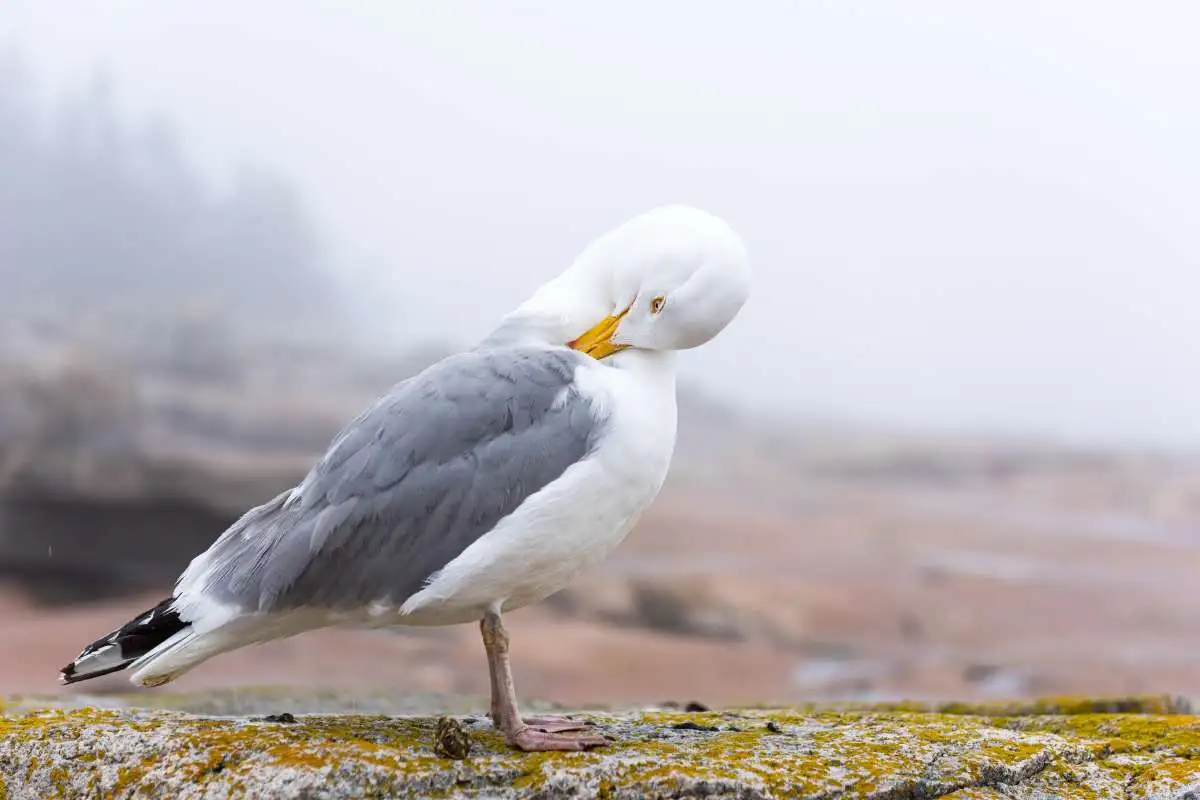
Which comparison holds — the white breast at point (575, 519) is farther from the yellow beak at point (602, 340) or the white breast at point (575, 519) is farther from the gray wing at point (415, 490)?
the yellow beak at point (602, 340)

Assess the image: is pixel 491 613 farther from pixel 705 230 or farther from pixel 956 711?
pixel 956 711

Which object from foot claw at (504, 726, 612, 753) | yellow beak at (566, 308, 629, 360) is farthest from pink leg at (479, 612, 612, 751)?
yellow beak at (566, 308, 629, 360)

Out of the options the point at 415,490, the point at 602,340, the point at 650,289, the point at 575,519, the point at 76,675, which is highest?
the point at 650,289

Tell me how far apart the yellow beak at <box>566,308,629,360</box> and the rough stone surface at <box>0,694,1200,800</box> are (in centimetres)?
128

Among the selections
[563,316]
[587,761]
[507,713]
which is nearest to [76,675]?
[507,713]

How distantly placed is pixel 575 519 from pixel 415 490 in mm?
497

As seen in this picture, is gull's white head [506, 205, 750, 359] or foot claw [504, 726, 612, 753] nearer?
foot claw [504, 726, 612, 753]

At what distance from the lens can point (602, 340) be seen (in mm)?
4176

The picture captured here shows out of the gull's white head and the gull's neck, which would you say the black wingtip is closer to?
the gull's neck

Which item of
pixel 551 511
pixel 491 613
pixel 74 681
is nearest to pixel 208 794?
pixel 74 681

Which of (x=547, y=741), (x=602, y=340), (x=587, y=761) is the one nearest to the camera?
(x=587, y=761)

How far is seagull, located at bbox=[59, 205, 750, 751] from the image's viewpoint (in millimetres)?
3736

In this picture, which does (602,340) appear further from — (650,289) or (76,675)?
(76,675)

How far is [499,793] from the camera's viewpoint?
353cm
